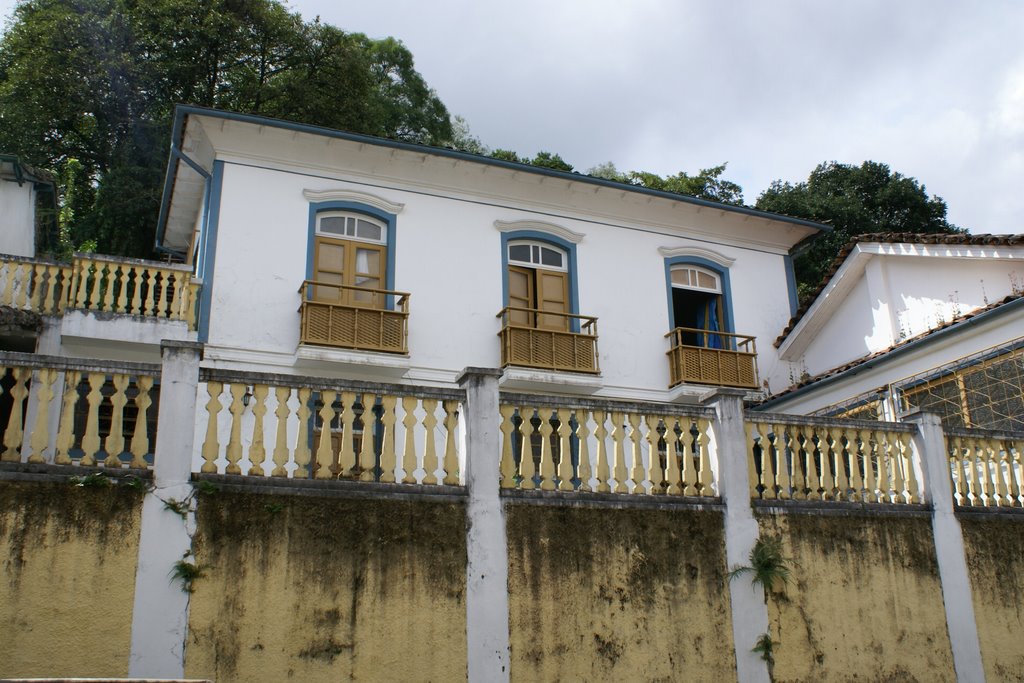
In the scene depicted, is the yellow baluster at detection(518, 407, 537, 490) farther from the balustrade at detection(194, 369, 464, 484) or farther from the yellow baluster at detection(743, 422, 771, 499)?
the yellow baluster at detection(743, 422, 771, 499)

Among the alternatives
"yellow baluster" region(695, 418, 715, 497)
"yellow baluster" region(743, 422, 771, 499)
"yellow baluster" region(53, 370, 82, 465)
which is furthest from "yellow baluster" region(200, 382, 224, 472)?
"yellow baluster" region(743, 422, 771, 499)

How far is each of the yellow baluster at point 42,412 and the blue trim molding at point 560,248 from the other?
362 inches

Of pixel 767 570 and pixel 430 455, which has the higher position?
pixel 430 455

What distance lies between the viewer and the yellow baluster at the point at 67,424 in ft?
23.1

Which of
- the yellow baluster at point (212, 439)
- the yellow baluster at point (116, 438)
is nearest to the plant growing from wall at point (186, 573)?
the yellow baluster at point (212, 439)

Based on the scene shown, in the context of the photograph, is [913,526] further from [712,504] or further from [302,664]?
[302,664]

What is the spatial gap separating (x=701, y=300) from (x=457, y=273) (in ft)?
16.2

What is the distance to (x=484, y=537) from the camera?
25.7ft

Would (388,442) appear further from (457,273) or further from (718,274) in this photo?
(718,274)

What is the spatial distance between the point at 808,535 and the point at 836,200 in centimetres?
2083

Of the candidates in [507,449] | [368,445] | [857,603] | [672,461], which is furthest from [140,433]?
[857,603]

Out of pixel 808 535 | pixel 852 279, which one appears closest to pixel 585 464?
pixel 808 535

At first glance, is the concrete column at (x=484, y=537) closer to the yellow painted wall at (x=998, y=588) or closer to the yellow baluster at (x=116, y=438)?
the yellow baluster at (x=116, y=438)

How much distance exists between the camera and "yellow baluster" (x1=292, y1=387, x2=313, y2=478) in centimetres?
754
